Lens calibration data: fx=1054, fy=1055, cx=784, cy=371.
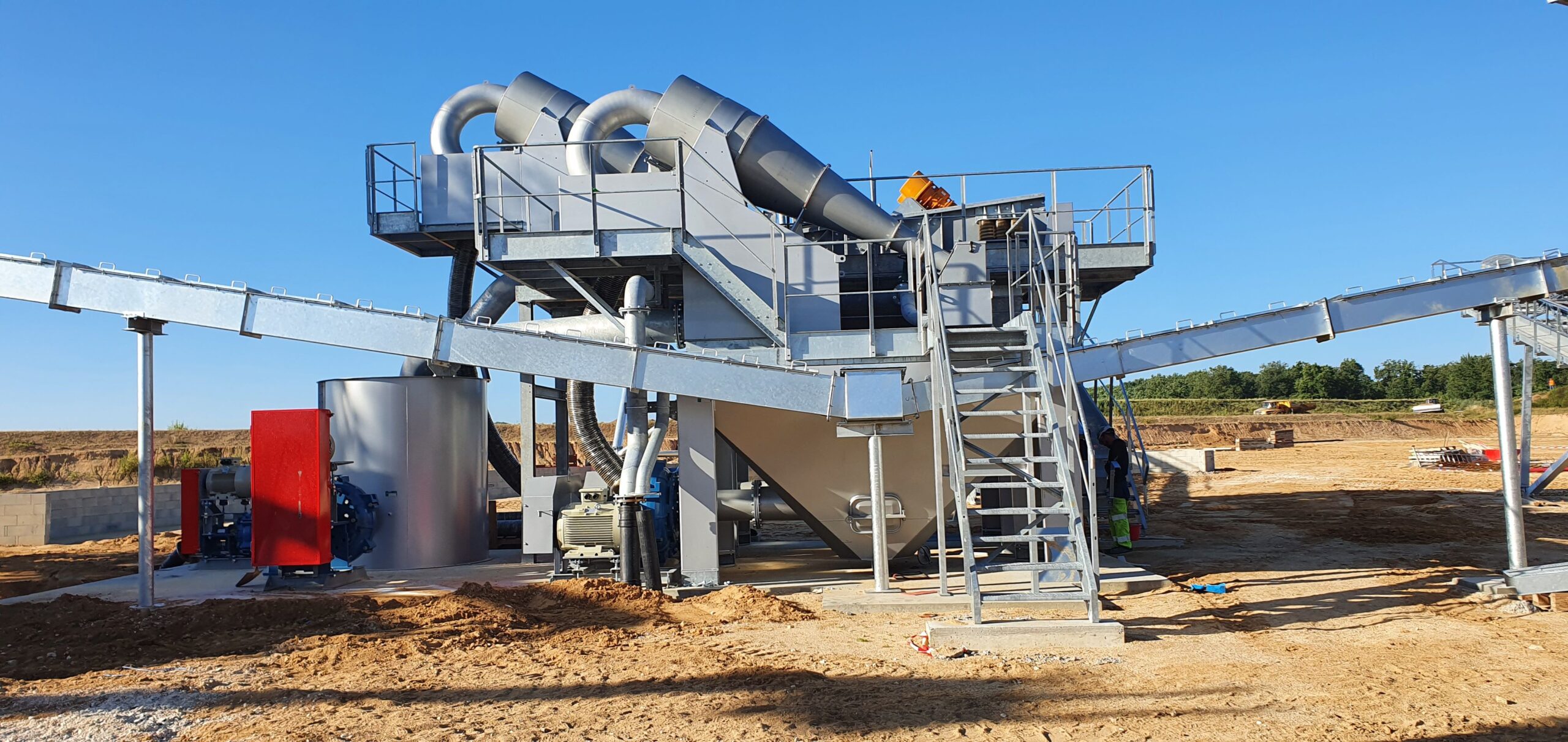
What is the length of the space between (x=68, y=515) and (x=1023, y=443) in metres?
18.9

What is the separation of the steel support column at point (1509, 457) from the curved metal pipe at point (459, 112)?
42.0 ft

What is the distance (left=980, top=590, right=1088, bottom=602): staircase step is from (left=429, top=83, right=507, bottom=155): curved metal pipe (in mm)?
10052

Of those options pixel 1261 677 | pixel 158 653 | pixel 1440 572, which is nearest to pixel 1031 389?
pixel 1261 677

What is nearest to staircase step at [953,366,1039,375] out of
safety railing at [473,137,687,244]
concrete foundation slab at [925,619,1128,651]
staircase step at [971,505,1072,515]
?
staircase step at [971,505,1072,515]

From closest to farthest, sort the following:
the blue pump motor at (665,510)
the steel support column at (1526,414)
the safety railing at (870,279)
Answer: the safety railing at (870,279)
the steel support column at (1526,414)
the blue pump motor at (665,510)

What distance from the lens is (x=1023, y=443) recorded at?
11797 mm

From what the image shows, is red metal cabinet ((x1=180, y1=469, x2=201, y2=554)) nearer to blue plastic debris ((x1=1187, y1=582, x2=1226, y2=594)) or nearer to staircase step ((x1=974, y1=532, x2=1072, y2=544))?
staircase step ((x1=974, y1=532, x2=1072, y2=544))

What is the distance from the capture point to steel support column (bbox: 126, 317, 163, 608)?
10.8m

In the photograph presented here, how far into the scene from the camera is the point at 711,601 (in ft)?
35.3

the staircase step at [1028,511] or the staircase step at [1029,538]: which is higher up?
the staircase step at [1028,511]

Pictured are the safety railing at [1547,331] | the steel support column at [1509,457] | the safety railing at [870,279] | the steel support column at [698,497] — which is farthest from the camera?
the safety railing at [1547,331]

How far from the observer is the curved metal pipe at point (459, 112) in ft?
49.8

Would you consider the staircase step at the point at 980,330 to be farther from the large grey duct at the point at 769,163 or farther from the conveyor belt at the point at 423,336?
the large grey duct at the point at 769,163

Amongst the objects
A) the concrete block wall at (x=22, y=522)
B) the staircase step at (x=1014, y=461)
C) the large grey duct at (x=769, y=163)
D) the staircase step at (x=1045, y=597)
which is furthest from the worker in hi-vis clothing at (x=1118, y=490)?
the concrete block wall at (x=22, y=522)
